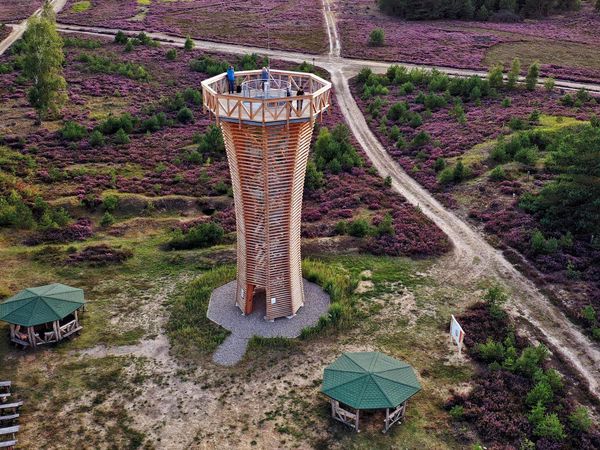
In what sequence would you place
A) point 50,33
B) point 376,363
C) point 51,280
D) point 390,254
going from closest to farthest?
point 376,363 < point 51,280 < point 390,254 < point 50,33

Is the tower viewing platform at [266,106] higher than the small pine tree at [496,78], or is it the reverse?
the tower viewing platform at [266,106]

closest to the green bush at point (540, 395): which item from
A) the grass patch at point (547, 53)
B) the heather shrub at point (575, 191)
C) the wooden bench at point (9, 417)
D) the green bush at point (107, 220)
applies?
the heather shrub at point (575, 191)

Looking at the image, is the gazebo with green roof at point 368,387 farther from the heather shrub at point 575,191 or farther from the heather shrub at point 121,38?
the heather shrub at point 121,38

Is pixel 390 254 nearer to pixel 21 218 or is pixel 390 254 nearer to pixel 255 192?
pixel 255 192

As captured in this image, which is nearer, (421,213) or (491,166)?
(421,213)

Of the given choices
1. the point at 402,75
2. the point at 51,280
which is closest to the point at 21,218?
the point at 51,280

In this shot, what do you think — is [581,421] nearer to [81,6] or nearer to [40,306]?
[40,306]
